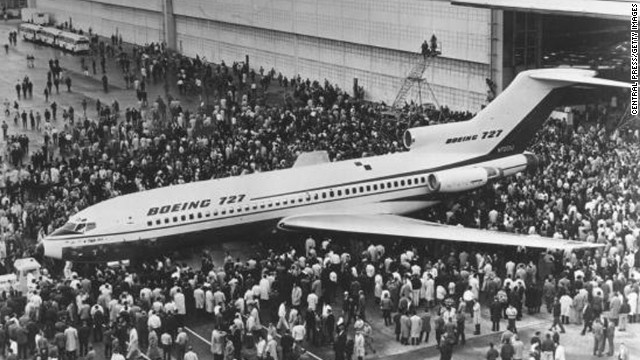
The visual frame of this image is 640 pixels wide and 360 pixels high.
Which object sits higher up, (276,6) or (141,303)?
(276,6)

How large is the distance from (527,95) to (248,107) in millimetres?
20702

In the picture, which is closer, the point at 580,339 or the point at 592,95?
the point at 580,339

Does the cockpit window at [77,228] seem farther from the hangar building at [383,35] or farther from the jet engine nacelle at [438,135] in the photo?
the hangar building at [383,35]

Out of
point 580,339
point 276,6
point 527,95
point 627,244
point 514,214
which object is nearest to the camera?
point 580,339

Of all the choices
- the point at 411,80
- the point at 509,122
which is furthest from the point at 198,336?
the point at 411,80

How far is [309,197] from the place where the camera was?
115ft

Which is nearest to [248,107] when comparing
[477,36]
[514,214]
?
[477,36]

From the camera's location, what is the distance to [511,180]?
40750mm

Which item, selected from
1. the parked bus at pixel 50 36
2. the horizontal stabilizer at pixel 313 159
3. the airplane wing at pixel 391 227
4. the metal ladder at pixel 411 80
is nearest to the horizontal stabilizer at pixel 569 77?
the airplane wing at pixel 391 227

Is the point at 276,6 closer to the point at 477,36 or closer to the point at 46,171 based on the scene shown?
the point at 477,36

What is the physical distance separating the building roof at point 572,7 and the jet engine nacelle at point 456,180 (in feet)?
32.5

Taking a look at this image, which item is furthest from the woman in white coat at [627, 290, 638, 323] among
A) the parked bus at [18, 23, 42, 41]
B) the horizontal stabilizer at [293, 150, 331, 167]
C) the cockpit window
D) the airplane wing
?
the parked bus at [18, 23, 42, 41]

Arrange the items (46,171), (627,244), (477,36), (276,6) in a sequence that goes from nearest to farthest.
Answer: (627,244) < (46,171) < (477,36) < (276,6)

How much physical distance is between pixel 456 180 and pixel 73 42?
57215mm
